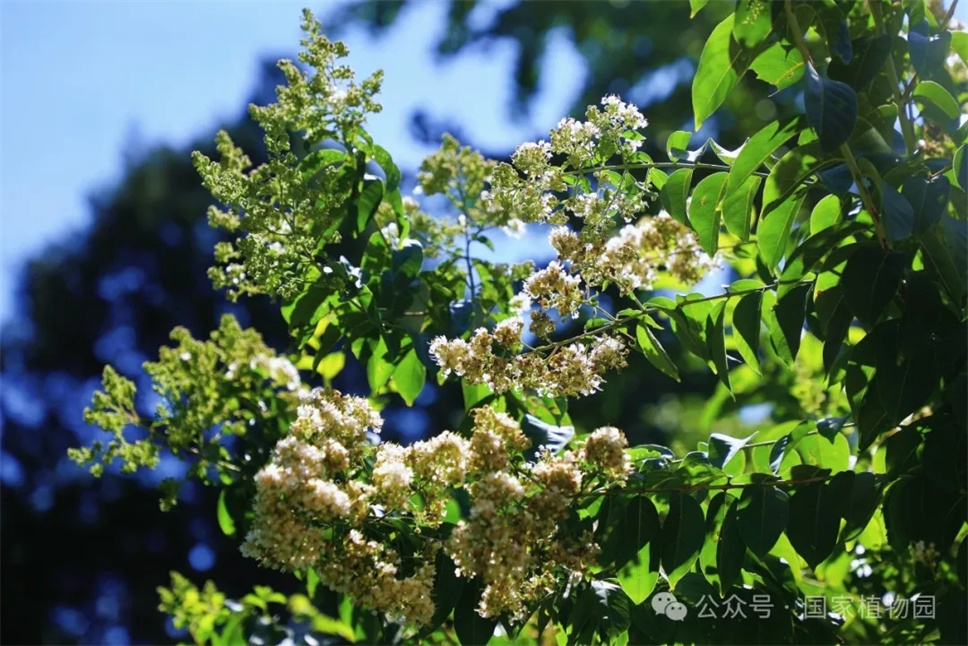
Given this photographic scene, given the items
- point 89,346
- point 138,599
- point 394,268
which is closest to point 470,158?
point 394,268

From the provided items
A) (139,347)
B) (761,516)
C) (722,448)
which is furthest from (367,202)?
(139,347)

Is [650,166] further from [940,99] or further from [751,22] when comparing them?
[940,99]

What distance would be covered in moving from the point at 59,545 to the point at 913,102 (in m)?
11.7

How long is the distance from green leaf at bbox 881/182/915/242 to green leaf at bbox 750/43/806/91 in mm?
223

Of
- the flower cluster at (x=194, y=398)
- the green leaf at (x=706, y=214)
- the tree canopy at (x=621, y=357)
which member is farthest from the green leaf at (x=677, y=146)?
the flower cluster at (x=194, y=398)

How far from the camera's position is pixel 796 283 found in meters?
1.36

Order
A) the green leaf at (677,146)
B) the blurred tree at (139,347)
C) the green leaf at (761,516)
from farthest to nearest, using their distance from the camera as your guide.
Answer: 1. the blurred tree at (139,347)
2. the green leaf at (677,146)
3. the green leaf at (761,516)

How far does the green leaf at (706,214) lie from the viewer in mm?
1329

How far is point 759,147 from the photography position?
123 cm

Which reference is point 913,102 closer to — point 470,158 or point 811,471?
point 811,471

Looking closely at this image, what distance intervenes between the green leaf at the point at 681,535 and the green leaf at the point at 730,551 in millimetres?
33

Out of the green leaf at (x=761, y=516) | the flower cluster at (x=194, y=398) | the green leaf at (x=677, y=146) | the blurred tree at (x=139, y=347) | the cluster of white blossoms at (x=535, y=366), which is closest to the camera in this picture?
the green leaf at (x=761, y=516)

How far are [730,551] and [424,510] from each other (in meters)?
0.38

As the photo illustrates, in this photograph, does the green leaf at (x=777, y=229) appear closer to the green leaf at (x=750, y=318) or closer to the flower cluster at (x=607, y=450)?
the green leaf at (x=750, y=318)
